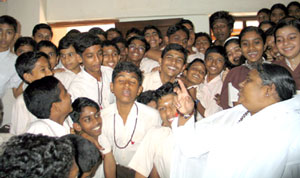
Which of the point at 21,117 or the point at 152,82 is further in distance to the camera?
the point at 152,82

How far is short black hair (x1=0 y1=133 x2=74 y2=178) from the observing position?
864 mm

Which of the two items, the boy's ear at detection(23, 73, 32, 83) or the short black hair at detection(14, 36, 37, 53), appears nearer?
the boy's ear at detection(23, 73, 32, 83)

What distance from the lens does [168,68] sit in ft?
9.57

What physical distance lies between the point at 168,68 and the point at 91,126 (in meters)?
1.19

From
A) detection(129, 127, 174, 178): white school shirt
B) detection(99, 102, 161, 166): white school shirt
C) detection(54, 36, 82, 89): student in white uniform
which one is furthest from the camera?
detection(54, 36, 82, 89): student in white uniform

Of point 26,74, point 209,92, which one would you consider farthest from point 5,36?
point 209,92

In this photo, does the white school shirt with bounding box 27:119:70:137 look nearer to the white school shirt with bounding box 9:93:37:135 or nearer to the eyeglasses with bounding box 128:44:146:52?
the white school shirt with bounding box 9:93:37:135

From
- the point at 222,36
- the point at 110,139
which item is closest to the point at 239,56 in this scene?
the point at 222,36

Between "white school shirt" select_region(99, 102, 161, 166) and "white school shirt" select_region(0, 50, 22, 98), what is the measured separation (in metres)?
1.57

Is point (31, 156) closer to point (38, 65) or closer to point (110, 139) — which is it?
point (110, 139)

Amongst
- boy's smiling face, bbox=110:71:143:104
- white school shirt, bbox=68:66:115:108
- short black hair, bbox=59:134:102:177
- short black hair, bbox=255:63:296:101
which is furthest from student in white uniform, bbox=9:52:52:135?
short black hair, bbox=255:63:296:101

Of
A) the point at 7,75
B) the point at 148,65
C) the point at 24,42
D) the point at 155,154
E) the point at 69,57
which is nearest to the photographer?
the point at 155,154

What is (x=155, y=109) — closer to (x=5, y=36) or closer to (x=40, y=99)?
(x=40, y=99)

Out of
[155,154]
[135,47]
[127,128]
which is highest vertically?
[135,47]
